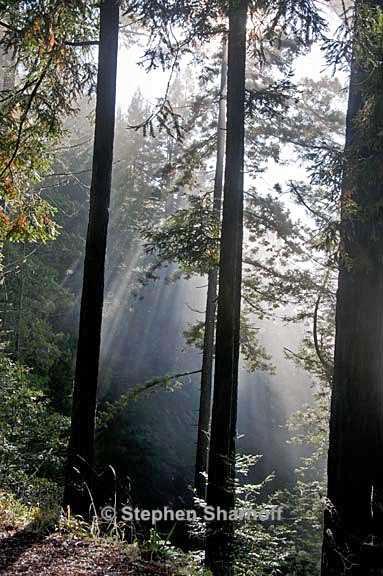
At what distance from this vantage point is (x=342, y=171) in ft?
17.3

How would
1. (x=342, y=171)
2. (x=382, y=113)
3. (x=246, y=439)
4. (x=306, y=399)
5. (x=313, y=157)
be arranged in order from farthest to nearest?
(x=306, y=399) < (x=246, y=439) < (x=313, y=157) < (x=342, y=171) < (x=382, y=113)

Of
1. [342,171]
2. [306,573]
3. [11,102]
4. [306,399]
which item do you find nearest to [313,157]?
[342,171]

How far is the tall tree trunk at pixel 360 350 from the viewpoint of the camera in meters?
4.57

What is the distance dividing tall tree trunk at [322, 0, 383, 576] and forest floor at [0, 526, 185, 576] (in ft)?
5.39

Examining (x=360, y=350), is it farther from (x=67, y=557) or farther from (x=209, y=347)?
(x=209, y=347)

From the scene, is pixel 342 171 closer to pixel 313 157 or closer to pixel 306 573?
pixel 313 157

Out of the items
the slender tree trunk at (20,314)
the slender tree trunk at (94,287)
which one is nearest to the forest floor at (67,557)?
the slender tree trunk at (94,287)

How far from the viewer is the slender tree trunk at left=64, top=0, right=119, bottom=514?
19.0ft

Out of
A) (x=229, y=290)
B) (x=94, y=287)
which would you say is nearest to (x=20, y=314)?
(x=229, y=290)

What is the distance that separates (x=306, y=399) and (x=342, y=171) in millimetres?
23803

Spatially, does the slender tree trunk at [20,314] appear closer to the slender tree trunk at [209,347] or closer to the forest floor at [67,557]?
the slender tree trunk at [209,347]

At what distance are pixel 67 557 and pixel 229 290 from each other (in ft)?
12.8

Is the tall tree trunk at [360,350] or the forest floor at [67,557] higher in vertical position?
the tall tree trunk at [360,350]

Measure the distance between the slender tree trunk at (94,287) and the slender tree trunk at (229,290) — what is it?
1.47 m
